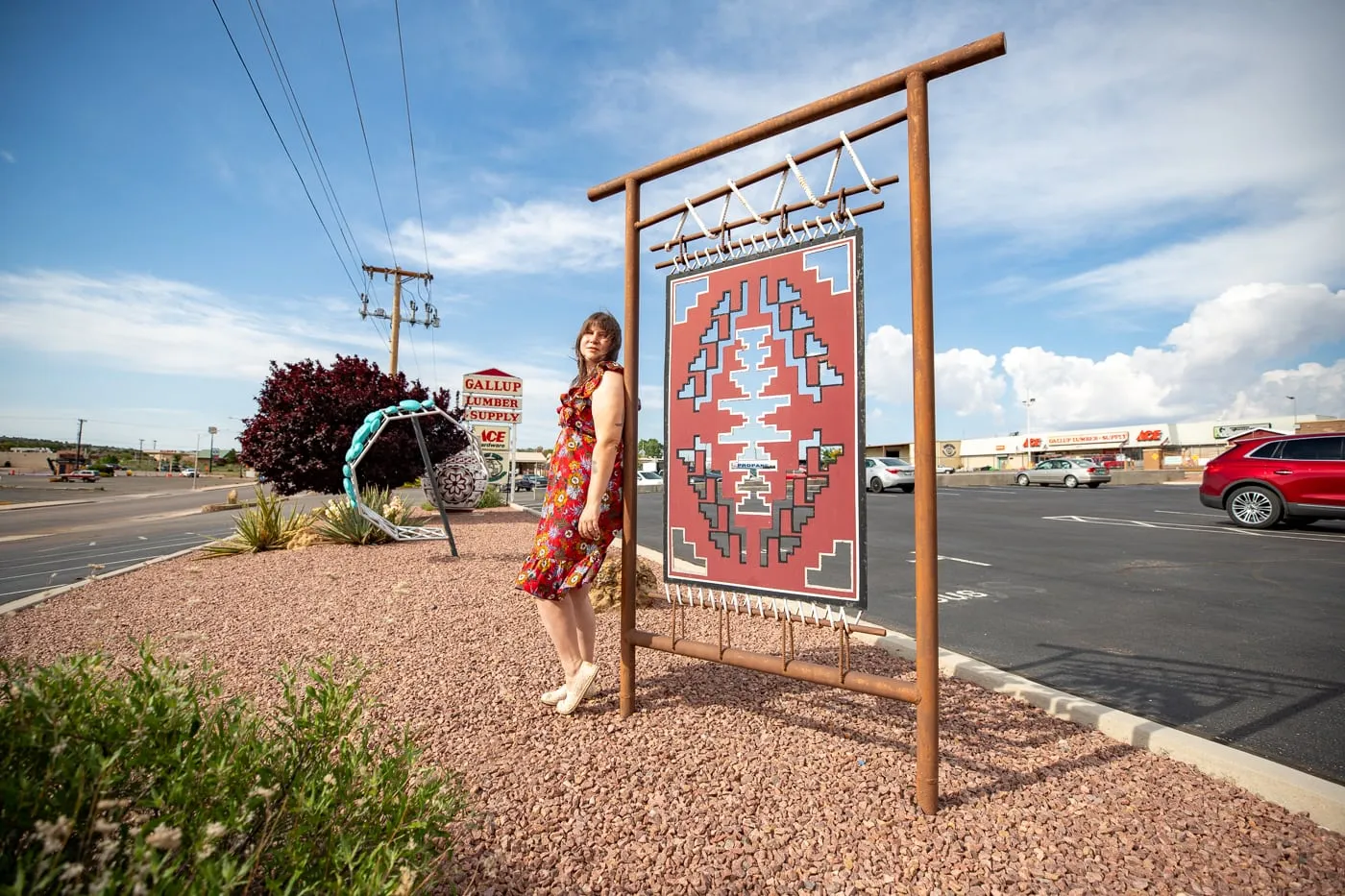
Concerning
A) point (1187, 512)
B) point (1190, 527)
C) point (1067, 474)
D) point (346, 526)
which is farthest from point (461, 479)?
point (1067, 474)

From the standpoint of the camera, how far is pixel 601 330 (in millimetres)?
2932

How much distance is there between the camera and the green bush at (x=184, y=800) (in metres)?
0.96

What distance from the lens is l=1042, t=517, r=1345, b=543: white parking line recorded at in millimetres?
8636

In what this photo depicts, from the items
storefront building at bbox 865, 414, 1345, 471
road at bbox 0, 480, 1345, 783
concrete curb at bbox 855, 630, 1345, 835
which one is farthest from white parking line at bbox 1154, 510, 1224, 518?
storefront building at bbox 865, 414, 1345, 471

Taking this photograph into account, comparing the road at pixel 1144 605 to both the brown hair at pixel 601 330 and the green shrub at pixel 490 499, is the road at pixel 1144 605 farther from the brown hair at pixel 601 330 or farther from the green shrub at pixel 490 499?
the green shrub at pixel 490 499

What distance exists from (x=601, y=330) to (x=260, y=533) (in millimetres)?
7301

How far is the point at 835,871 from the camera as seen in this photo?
1718 mm

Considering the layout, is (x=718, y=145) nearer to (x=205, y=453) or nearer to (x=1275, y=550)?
(x=1275, y=550)

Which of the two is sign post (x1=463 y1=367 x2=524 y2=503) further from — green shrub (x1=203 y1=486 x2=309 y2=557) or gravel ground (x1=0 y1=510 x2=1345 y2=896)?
gravel ground (x1=0 y1=510 x2=1345 y2=896)

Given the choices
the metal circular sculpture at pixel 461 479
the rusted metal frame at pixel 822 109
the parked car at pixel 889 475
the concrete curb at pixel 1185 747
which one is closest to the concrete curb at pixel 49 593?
the rusted metal frame at pixel 822 109

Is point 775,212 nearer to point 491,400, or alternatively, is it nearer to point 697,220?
point 697,220

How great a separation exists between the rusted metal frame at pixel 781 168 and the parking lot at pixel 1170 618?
9.76ft

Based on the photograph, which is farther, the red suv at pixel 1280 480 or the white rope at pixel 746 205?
the red suv at pixel 1280 480

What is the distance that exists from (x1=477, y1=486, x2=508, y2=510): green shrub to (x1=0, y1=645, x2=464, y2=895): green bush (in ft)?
48.2
